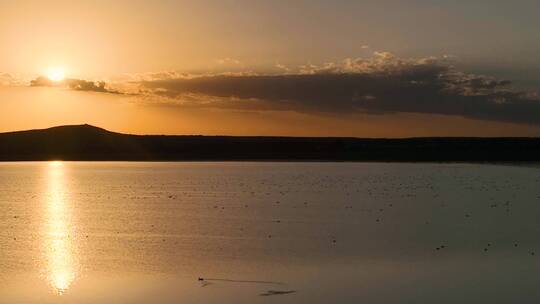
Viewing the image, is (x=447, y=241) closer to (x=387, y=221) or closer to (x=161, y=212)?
(x=387, y=221)

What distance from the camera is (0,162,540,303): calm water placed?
34.7 feet

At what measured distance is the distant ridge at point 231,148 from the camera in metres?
87.8

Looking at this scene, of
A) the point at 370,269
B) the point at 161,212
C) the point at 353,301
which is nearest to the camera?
the point at 353,301

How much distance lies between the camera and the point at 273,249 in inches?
565

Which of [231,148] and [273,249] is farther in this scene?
[231,148]

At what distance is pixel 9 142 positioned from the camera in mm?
99375

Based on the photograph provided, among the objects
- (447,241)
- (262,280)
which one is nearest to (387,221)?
(447,241)

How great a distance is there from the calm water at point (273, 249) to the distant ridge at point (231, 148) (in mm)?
59170

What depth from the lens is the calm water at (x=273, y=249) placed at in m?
10.6

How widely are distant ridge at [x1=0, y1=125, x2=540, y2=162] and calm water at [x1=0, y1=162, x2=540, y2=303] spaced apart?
59170 millimetres

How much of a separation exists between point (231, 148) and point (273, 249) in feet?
279

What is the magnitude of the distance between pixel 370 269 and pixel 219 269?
2410 mm

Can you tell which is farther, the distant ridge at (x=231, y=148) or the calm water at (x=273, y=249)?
the distant ridge at (x=231, y=148)

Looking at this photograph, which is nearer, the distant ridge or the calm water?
the calm water
